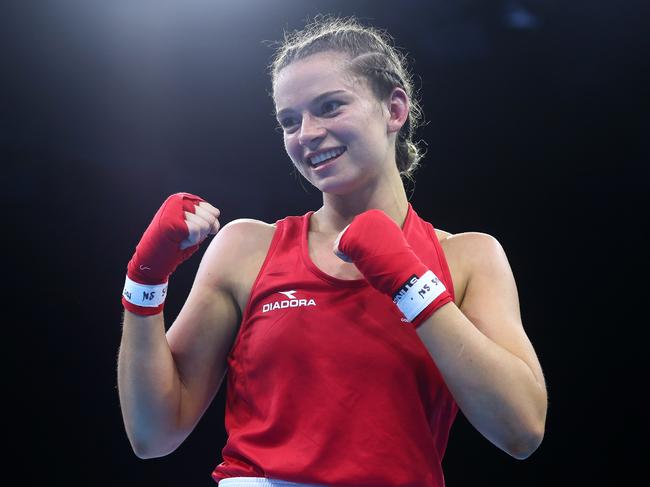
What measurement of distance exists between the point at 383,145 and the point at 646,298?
316 centimetres

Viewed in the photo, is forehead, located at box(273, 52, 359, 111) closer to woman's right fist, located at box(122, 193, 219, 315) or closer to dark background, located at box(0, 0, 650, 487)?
woman's right fist, located at box(122, 193, 219, 315)

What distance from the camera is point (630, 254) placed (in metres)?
4.39

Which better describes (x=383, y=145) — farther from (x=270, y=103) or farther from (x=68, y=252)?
(x=68, y=252)

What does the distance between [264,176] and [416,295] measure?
304cm

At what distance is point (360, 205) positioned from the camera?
1.85 m

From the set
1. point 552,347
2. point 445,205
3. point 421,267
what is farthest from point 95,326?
point 421,267

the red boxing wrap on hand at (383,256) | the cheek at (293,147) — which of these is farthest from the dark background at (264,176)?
the red boxing wrap on hand at (383,256)

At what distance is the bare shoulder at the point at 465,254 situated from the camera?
1701 millimetres

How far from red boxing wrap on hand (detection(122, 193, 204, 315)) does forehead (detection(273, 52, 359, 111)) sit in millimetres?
378

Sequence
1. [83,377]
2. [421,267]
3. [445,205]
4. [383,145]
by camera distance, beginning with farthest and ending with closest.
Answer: [445,205] → [83,377] → [383,145] → [421,267]

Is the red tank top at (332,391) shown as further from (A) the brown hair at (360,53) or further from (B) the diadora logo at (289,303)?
(A) the brown hair at (360,53)

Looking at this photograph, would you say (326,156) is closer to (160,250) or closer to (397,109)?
(397,109)

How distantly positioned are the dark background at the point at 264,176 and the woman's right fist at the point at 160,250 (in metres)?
2.66

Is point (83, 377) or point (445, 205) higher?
point (445, 205)
